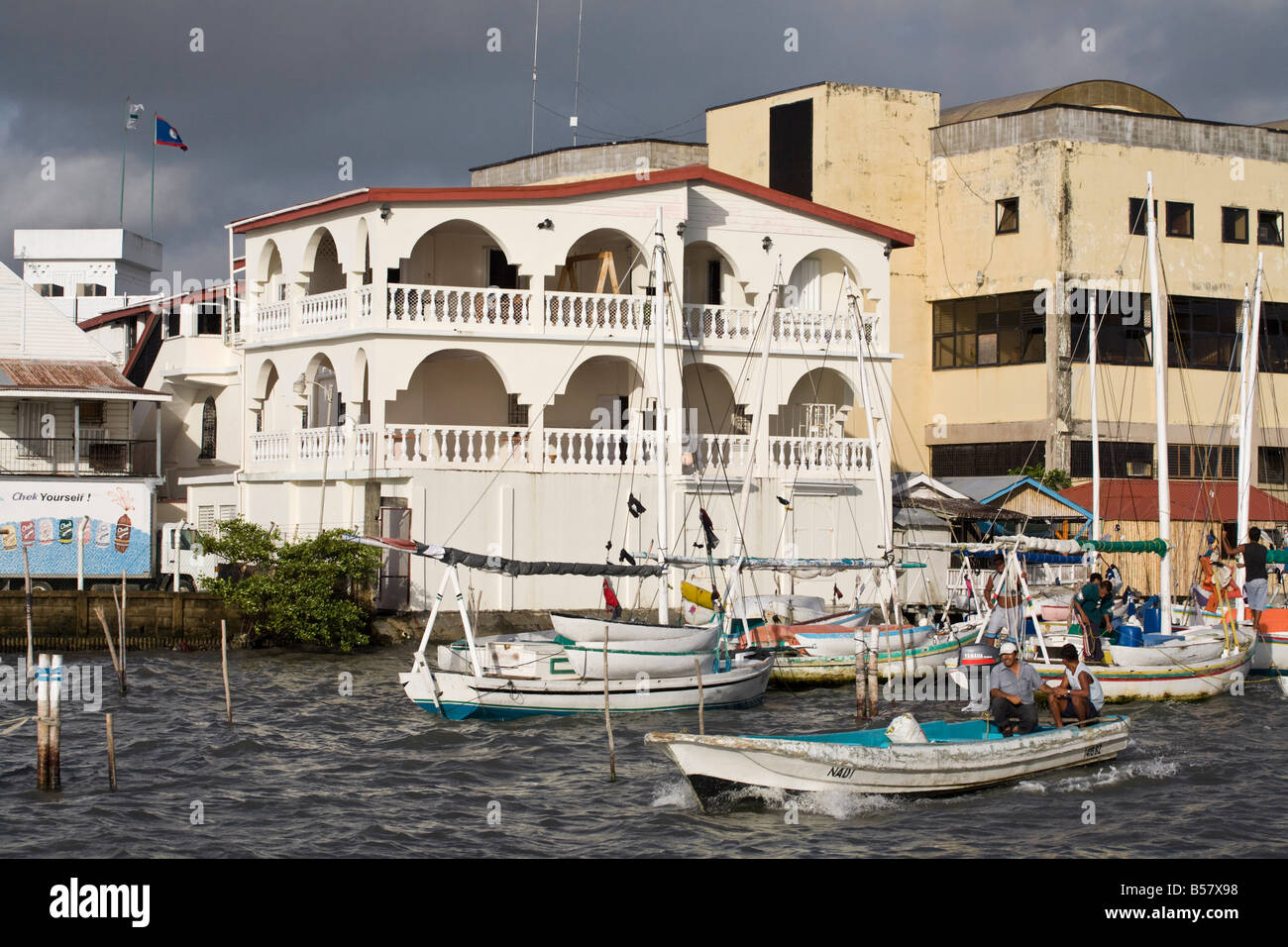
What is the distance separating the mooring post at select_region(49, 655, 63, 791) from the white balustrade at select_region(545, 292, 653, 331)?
61.4 ft

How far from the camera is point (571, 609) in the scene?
34.6m

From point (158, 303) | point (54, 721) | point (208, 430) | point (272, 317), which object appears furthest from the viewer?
point (158, 303)

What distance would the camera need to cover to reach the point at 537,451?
3500 centimetres

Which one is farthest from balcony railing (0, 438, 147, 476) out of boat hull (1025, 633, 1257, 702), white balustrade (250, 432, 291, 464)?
boat hull (1025, 633, 1257, 702)

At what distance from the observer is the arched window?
43562 mm

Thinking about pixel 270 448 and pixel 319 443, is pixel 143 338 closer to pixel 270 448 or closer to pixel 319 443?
pixel 270 448

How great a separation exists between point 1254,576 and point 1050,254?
16.2 metres

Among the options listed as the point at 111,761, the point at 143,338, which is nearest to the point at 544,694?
the point at 111,761

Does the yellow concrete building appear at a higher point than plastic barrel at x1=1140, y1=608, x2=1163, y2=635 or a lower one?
higher

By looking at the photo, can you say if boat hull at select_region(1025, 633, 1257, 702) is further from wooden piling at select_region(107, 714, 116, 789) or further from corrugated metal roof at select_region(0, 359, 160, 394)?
corrugated metal roof at select_region(0, 359, 160, 394)

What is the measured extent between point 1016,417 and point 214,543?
24228mm

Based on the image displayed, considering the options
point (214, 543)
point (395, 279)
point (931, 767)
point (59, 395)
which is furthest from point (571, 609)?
point (931, 767)
